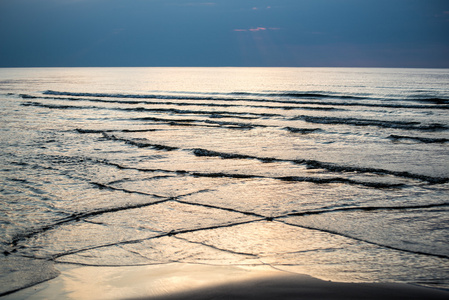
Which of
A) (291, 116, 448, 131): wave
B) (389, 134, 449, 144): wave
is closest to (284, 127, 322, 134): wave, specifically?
(291, 116, 448, 131): wave

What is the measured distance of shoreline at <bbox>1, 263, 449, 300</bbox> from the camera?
7.84 feet

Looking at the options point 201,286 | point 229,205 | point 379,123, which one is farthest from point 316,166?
point 379,123

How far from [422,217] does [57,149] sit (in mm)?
6495

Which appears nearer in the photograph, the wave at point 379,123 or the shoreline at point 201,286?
the shoreline at point 201,286

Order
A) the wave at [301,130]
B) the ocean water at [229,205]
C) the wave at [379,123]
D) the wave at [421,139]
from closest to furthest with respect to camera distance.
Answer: the ocean water at [229,205]
the wave at [421,139]
the wave at [301,130]
the wave at [379,123]

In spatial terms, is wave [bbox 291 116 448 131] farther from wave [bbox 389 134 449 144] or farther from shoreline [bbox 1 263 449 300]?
shoreline [bbox 1 263 449 300]

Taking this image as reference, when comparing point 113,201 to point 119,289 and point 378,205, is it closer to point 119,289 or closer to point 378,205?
point 119,289

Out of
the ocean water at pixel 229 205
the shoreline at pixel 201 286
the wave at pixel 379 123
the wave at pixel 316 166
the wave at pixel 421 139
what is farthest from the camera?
the wave at pixel 379 123

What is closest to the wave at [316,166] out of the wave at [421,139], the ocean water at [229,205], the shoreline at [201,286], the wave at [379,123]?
the ocean water at [229,205]

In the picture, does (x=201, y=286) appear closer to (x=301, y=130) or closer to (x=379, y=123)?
(x=301, y=130)

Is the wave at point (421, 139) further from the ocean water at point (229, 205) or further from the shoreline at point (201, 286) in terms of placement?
the shoreline at point (201, 286)

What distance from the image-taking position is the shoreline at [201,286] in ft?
7.84

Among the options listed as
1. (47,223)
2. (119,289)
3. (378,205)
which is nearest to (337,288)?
(119,289)

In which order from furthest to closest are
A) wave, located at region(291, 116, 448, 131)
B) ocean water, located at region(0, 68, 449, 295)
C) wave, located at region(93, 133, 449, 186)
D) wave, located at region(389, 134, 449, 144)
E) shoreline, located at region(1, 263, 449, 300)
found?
wave, located at region(291, 116, 448, 131), wave, located at region(389, 134, 449, 144), wave, located at region(93, 133, 449, 186), ocean water, located at region(0, 68, 449, 295), shoreline, located at region(1, 263, 449, 300)
